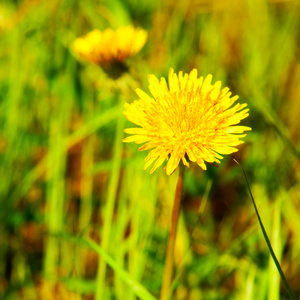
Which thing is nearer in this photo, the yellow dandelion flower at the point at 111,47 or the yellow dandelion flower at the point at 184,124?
the yellow dandelion flower at the point at 184,124

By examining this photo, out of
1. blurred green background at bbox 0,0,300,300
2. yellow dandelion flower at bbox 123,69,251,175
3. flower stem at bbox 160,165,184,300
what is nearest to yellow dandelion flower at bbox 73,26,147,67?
blurred green background at bbox 0,0,300,300

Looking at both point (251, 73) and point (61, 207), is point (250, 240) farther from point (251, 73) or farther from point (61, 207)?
point (251, 73)

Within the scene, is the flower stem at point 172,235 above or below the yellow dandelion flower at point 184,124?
below

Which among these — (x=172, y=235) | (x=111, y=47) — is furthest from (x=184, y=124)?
(x=111, y=47)

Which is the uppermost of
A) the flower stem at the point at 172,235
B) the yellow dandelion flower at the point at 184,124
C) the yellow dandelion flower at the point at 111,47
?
the yellow dandelion flower at the point at 111,47

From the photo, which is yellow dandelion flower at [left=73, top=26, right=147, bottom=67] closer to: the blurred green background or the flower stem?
the blurred green background

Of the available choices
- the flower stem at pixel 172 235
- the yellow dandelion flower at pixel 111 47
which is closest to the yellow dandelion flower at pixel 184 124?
the flower stem at pixel 172 235

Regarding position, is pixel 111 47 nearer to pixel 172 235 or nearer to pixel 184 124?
pixel 184 124

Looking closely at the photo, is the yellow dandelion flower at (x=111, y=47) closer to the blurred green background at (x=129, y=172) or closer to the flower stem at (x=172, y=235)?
the blurred green background at (x=129, y=172)
